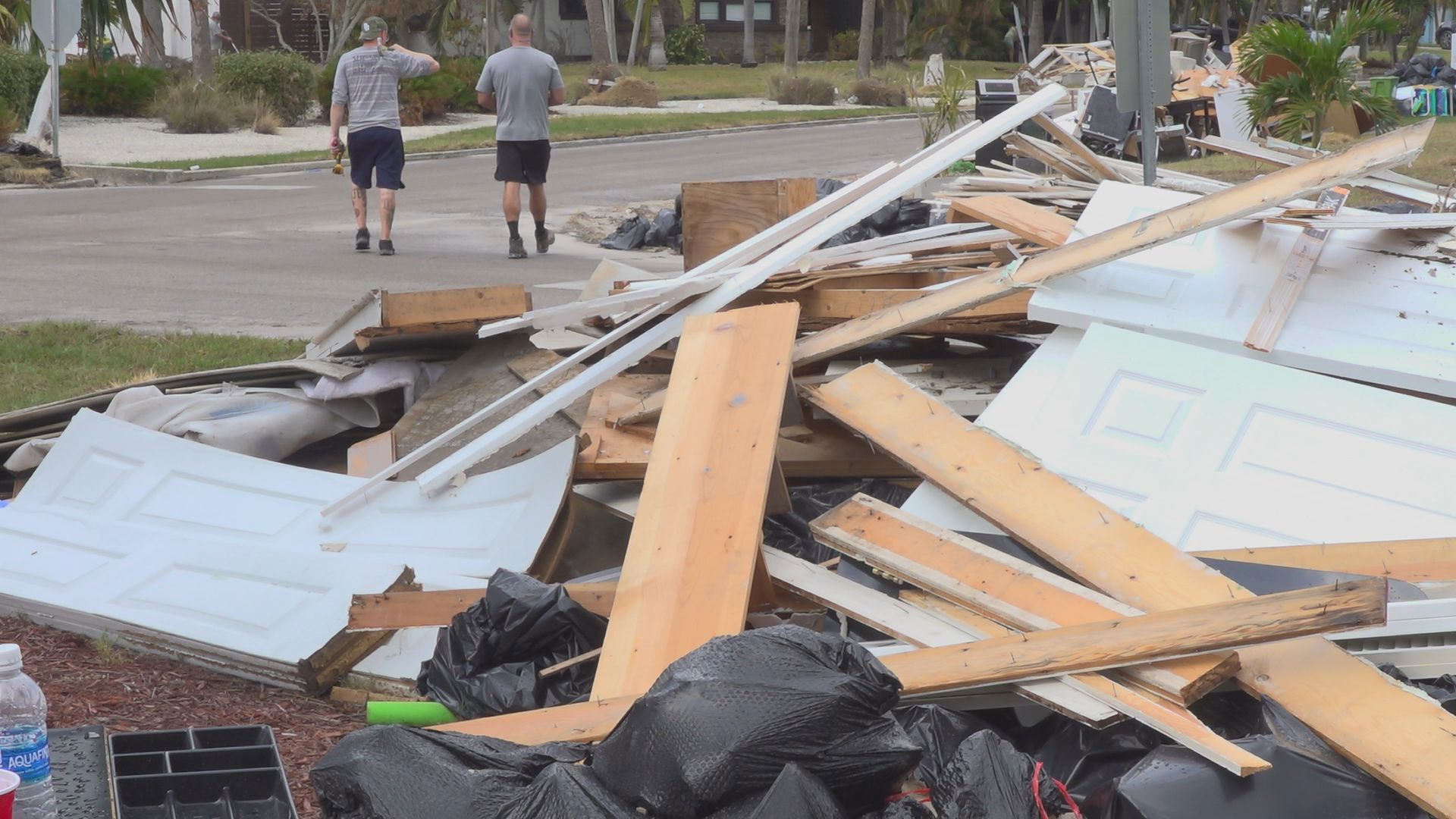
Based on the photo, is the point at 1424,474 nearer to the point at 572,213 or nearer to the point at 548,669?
the point at 548,669

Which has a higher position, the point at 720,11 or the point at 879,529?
the point at 720,11

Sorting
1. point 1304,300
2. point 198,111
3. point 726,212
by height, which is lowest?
point 1304,300

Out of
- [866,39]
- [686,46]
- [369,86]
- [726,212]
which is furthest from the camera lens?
[686,46]

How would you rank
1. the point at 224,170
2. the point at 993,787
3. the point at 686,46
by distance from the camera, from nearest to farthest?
the point at 993,787
the point at 224,170
the point at 686,46

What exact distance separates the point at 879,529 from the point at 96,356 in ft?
17.8

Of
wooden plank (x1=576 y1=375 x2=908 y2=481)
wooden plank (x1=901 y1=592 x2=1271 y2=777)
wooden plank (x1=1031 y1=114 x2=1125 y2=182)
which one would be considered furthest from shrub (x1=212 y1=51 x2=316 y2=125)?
wooden plank (x1=901 y1=592 x2=1271 y2=777)

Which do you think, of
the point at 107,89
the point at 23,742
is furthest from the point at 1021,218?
the point at 107,89

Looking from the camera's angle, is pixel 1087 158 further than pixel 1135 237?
Yes

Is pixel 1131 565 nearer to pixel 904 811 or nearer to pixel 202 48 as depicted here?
pixel 904 811

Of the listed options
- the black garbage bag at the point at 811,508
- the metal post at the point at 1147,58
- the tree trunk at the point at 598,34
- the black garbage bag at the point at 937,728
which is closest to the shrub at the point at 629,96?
the tree trunk at the point at 598,34

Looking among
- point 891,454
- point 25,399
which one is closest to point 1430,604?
point 891,454

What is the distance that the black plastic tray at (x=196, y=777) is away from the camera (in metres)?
3.14

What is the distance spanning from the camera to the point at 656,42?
155ft

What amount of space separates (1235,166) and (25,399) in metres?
13.7
